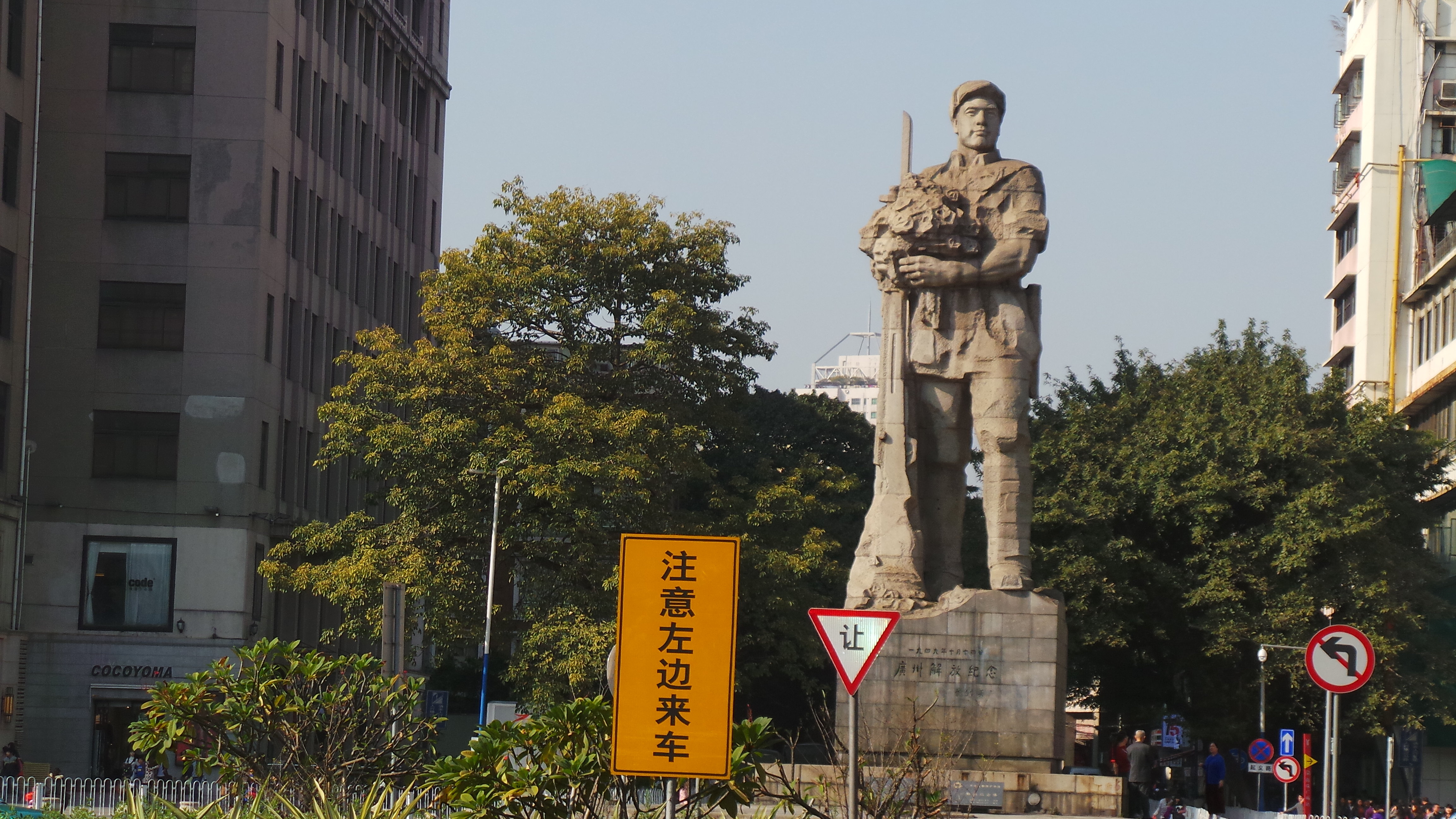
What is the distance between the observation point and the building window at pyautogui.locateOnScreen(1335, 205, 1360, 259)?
70438mm

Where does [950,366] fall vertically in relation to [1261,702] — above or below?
above

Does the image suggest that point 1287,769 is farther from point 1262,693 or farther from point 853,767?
point 853,767

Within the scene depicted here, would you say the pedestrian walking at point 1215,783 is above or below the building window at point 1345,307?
below

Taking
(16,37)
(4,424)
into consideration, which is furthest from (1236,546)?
(16,37)

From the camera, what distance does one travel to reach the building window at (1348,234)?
7044 centimetres

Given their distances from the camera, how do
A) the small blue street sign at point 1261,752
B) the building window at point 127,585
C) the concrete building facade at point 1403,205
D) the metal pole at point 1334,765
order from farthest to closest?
the concrete building facade at point 1403,205 → the building window at point 127,585 → the small blue street sign at point 1261,752 → the metal pole at point 1334,765

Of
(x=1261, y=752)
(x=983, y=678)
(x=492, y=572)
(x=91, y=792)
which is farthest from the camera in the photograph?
(x=492, y=572)

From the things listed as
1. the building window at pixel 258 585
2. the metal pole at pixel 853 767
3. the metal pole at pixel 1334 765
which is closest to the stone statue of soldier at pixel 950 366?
the metal pole at pixel 1334 765

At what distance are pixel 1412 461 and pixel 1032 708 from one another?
27468mm

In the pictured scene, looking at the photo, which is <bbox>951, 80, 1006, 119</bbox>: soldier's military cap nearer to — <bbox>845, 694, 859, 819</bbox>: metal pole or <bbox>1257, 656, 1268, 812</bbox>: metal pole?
<bbox>845, 694, 859, 819</bbox>: metal pole

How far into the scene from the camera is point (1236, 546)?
4200 cm

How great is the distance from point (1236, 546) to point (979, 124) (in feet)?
71.2

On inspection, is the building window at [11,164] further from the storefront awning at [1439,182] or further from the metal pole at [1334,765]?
the storefront awning at [1439,182]

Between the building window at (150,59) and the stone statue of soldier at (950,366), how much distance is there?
2811cm
